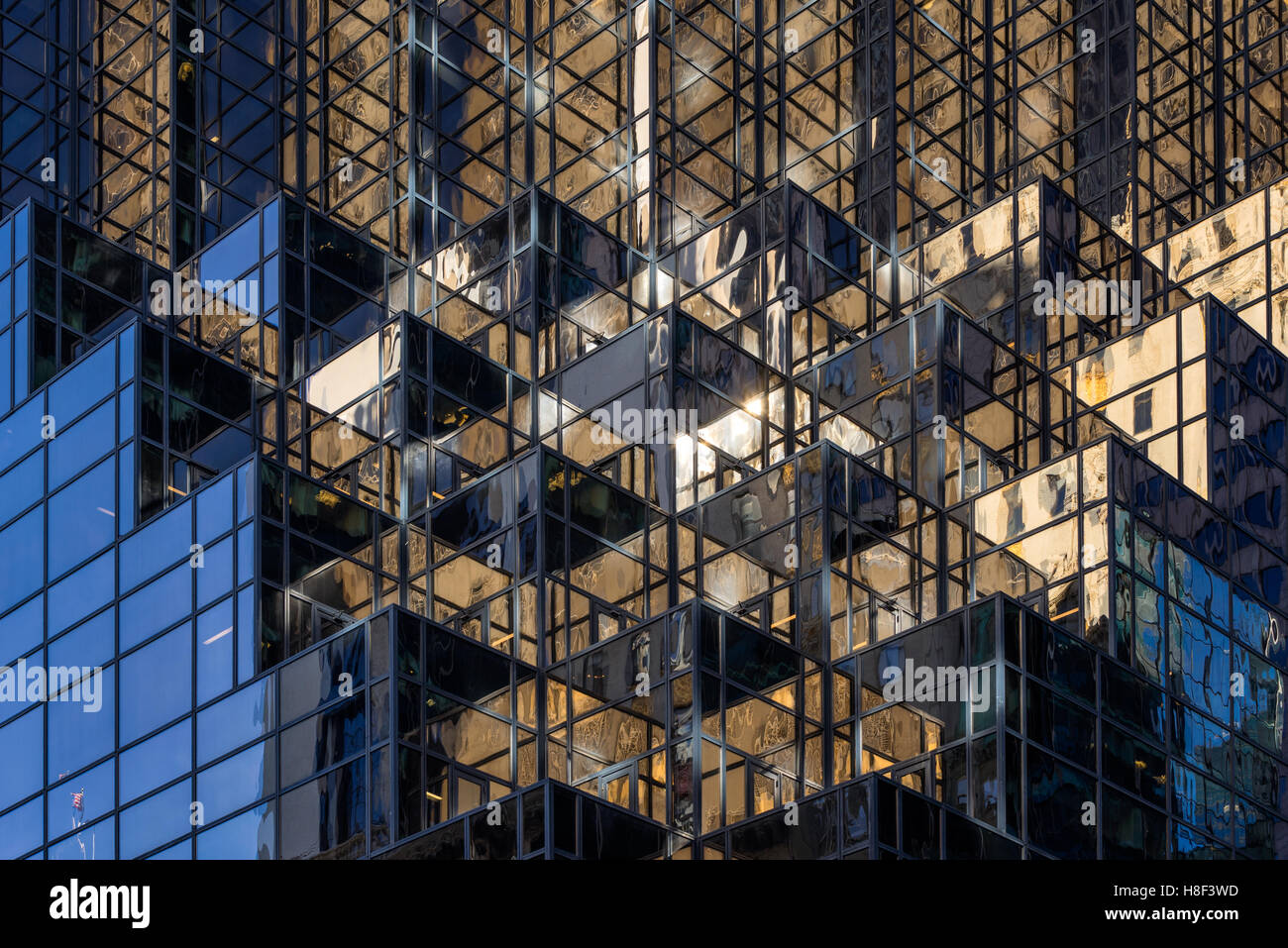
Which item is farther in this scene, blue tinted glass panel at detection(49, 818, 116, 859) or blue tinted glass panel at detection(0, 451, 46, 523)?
blue tinted glass panel at detection(0, 451, 46, 523)

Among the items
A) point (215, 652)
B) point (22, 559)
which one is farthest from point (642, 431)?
point (22, 559)

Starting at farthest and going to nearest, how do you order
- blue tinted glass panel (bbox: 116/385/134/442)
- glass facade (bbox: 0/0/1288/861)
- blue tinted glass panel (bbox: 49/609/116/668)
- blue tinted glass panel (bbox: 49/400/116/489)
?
blue tinted glass panel (bbox: 49/400/116/489) → blue tinted glass panel (bbox: 116/385/134/442) → blue tinted glass panel (bbox: 49/609/116/668) → glass facade (bbox: 0/0/1288/861)

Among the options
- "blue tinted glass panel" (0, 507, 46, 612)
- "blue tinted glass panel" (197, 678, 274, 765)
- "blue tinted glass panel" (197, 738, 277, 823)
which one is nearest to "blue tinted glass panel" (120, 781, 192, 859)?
"blue tinted glass panel" (197, 738, 277, 823)

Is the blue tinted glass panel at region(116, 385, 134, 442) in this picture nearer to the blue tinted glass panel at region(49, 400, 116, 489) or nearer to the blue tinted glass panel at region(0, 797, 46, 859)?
the blue tinted glass panel at region(49, 400, 116, 489)

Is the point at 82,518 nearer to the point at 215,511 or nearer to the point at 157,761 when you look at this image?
the point at 215,511

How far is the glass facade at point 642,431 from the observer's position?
5012 cm

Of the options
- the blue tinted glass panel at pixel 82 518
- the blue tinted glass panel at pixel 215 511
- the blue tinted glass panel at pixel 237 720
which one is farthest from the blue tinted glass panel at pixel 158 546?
the blue tinted glass panel at pixel 237 720

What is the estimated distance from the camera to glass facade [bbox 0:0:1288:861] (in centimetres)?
5012

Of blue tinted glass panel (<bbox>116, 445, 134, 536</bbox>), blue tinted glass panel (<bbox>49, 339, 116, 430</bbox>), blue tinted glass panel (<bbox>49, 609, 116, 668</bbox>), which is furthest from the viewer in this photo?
blue tinted glass panel (<bbox>49, 339, 116, 430</bbox>)

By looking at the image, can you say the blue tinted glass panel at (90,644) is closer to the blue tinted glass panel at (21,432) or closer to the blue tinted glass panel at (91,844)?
the blue tinted glass panel at (91,844)

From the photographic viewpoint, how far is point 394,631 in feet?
155

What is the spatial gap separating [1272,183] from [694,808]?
35.6m
